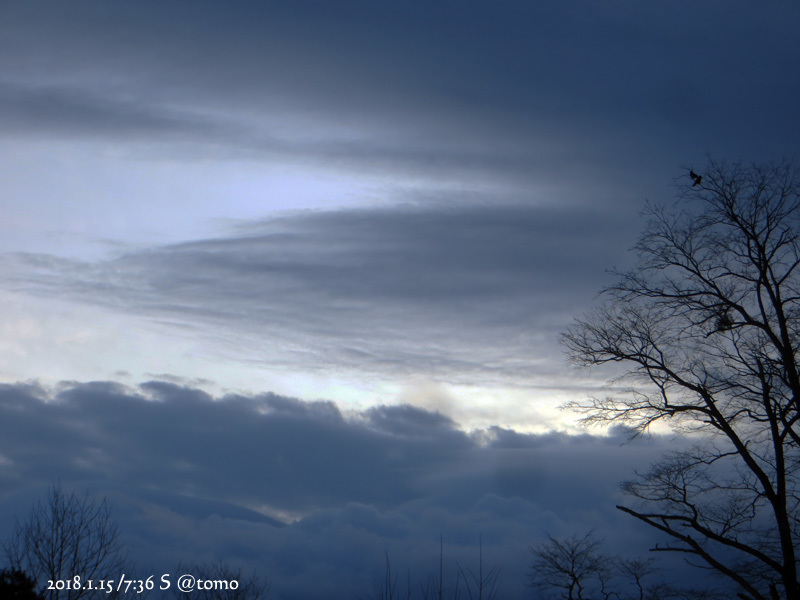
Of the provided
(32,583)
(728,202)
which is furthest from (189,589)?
(728,202)

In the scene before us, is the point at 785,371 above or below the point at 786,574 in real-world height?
above

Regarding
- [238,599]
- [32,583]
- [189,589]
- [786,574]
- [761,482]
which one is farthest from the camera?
[238,599]

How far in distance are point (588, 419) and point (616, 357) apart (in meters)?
1.81

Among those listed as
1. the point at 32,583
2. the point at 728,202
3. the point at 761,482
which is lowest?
the point at 32,583

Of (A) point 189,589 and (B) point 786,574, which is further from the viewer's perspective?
(A) point 189,589

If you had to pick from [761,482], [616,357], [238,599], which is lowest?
[238,599]

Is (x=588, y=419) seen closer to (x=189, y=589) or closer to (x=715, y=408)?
(x=715, y=408)

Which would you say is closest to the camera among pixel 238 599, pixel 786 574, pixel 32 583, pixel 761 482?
pixel 786 574

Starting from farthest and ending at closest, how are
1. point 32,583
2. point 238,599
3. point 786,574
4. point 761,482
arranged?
point 238,599 → point 32,583 → point 761,482 → point 786,574

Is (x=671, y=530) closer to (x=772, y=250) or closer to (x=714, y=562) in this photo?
(x=714, y=562)

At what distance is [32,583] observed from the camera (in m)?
16.9

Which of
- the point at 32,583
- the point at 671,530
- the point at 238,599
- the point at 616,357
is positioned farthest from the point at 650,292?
the point at 238,599

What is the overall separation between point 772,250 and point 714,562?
7.68m

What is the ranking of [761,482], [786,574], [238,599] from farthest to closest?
[238,599]
[761,482]
[786,574]
